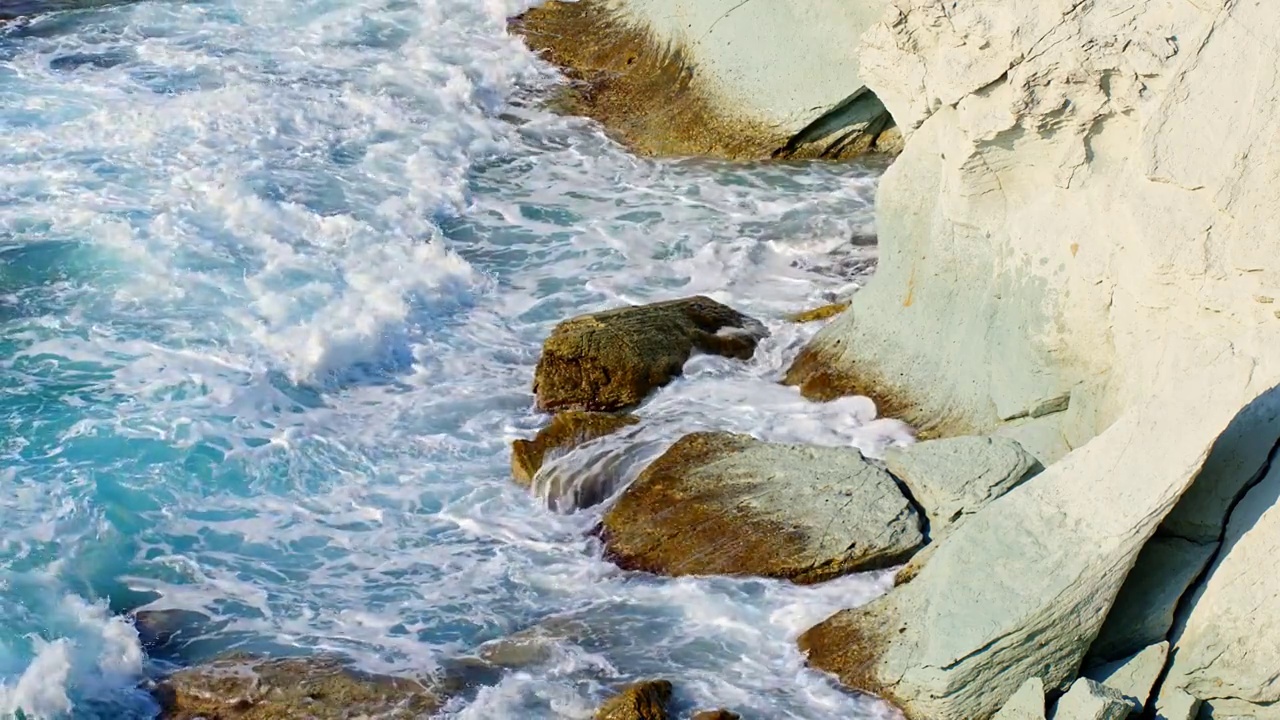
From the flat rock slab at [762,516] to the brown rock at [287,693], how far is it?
4.97 feet

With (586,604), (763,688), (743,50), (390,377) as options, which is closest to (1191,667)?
(763,688)

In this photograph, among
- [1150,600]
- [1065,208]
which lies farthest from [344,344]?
[1150,600]

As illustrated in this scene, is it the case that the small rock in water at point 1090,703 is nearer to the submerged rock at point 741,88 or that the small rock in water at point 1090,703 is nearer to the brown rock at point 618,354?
the brown rock at point 618,354

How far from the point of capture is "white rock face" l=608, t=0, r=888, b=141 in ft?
42.7

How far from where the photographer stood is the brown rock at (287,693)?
732cm

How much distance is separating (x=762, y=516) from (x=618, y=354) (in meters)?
1.90

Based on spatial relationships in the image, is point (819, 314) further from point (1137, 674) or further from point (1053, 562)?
point (1137, 674)

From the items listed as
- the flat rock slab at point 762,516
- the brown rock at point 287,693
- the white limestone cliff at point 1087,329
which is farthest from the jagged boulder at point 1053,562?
the brown rock at point 287,693

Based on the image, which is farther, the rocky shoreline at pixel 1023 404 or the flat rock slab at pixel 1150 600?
the flat rock slab at pixel 1150 600

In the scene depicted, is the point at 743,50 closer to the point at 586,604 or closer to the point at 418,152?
the point at 418,152

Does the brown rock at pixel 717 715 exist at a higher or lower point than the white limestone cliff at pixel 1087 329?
lower

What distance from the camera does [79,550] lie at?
8.52 metres

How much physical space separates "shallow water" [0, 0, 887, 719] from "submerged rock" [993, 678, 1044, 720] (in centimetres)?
62

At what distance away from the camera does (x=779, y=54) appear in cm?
1334
